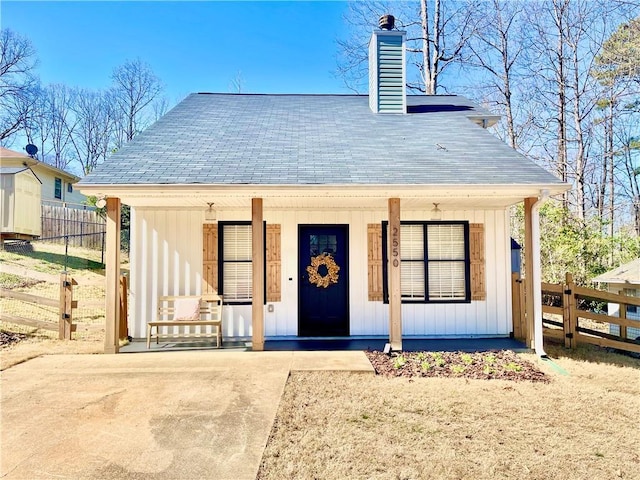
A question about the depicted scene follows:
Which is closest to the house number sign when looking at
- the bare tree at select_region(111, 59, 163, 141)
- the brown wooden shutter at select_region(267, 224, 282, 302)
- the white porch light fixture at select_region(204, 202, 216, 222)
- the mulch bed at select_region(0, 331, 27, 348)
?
the brown wooden shutter at select_region(267, 224, 282, 302)

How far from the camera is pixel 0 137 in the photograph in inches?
829

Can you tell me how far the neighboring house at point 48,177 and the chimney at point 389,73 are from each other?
1537cm

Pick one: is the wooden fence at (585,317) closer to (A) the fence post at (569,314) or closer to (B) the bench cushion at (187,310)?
(A) the fence post at (569,314)

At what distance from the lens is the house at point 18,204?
482 inches

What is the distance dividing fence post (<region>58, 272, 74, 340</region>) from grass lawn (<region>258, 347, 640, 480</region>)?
4579 mm

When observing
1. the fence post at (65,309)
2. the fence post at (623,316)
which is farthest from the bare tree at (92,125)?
the fence post at (623,316)

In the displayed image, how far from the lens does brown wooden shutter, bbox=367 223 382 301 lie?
24.0ft

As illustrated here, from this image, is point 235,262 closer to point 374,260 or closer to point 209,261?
point 209,261

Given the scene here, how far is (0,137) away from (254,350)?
22785 millimetres

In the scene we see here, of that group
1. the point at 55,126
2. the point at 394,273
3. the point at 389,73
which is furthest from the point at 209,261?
the point at 55,126

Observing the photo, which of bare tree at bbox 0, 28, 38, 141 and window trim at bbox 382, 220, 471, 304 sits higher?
bare tree at bbox 0, 28, 38, 141

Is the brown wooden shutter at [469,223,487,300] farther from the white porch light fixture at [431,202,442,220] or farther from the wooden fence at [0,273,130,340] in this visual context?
the wooden fence at [0,273,130,340]

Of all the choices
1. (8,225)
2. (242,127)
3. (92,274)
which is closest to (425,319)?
(242,127)

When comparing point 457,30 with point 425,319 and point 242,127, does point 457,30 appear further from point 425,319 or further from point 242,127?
point 425,319
